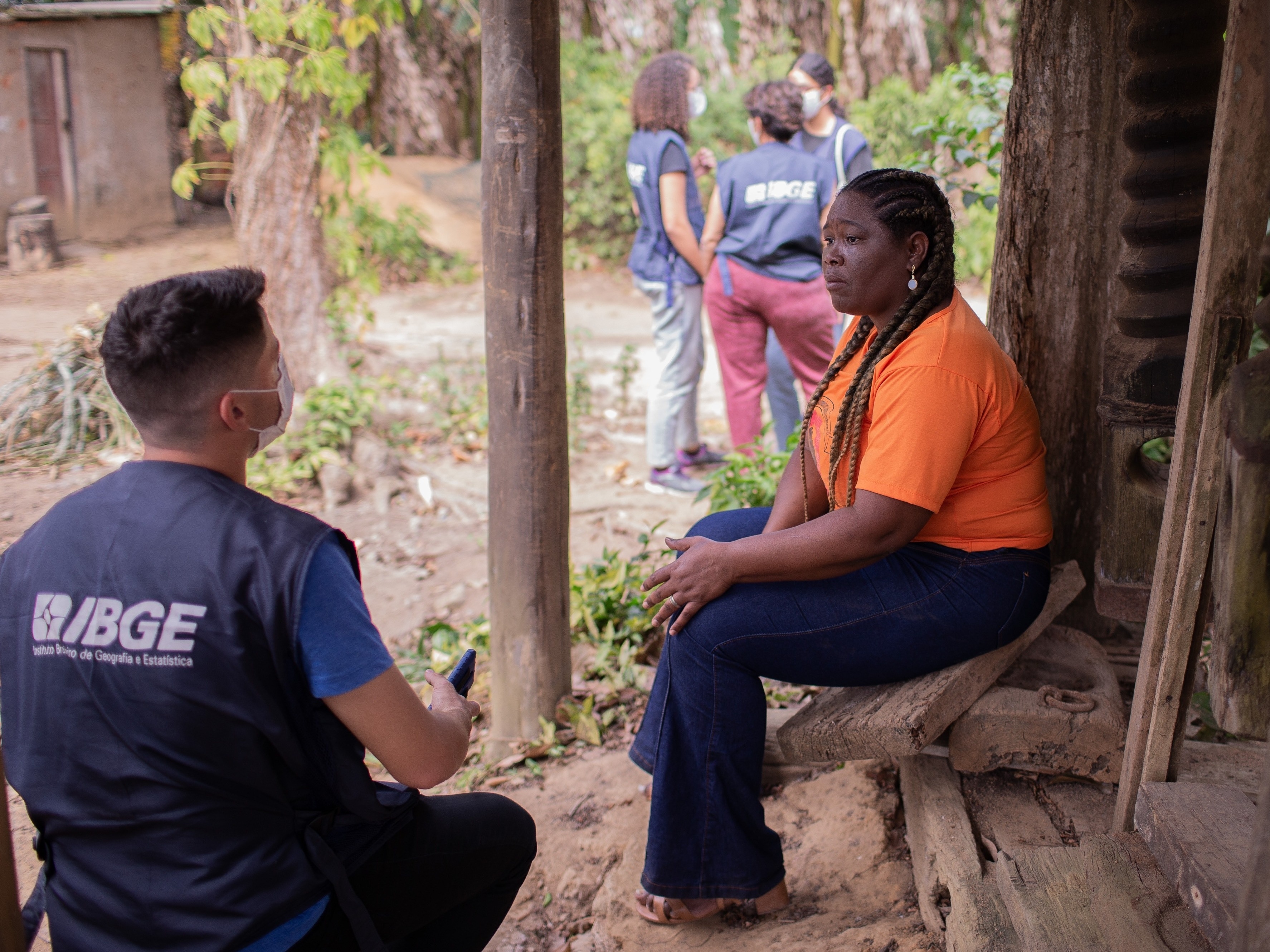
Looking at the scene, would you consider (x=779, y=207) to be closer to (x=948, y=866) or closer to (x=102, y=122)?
(x=948, y=866)

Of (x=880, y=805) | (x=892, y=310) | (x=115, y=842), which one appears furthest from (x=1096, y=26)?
(x=115, y=842)

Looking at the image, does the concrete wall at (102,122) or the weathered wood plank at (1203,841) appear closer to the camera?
the weathered wood plank at (1203,841)

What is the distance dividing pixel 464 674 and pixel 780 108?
3.77 meters

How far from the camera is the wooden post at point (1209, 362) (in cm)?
161

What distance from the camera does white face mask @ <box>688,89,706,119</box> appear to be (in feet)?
17.4

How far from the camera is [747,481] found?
411 centimetres

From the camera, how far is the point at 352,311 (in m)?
7.33

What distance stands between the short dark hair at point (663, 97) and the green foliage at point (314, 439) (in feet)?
8.47

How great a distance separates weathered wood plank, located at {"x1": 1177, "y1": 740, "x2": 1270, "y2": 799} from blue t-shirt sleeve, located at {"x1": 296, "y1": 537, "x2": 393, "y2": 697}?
1.56m

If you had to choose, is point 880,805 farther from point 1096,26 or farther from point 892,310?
point 1096,26

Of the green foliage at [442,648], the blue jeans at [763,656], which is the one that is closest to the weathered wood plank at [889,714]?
the blue jeans at [763,656]

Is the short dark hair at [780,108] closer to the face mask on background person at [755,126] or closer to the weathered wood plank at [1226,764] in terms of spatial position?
the face mask on background person at [755,126]

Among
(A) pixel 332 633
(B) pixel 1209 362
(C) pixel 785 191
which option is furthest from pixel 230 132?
(B) pixel 1209 362

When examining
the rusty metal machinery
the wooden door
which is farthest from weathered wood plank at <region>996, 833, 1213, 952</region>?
the wooden door
